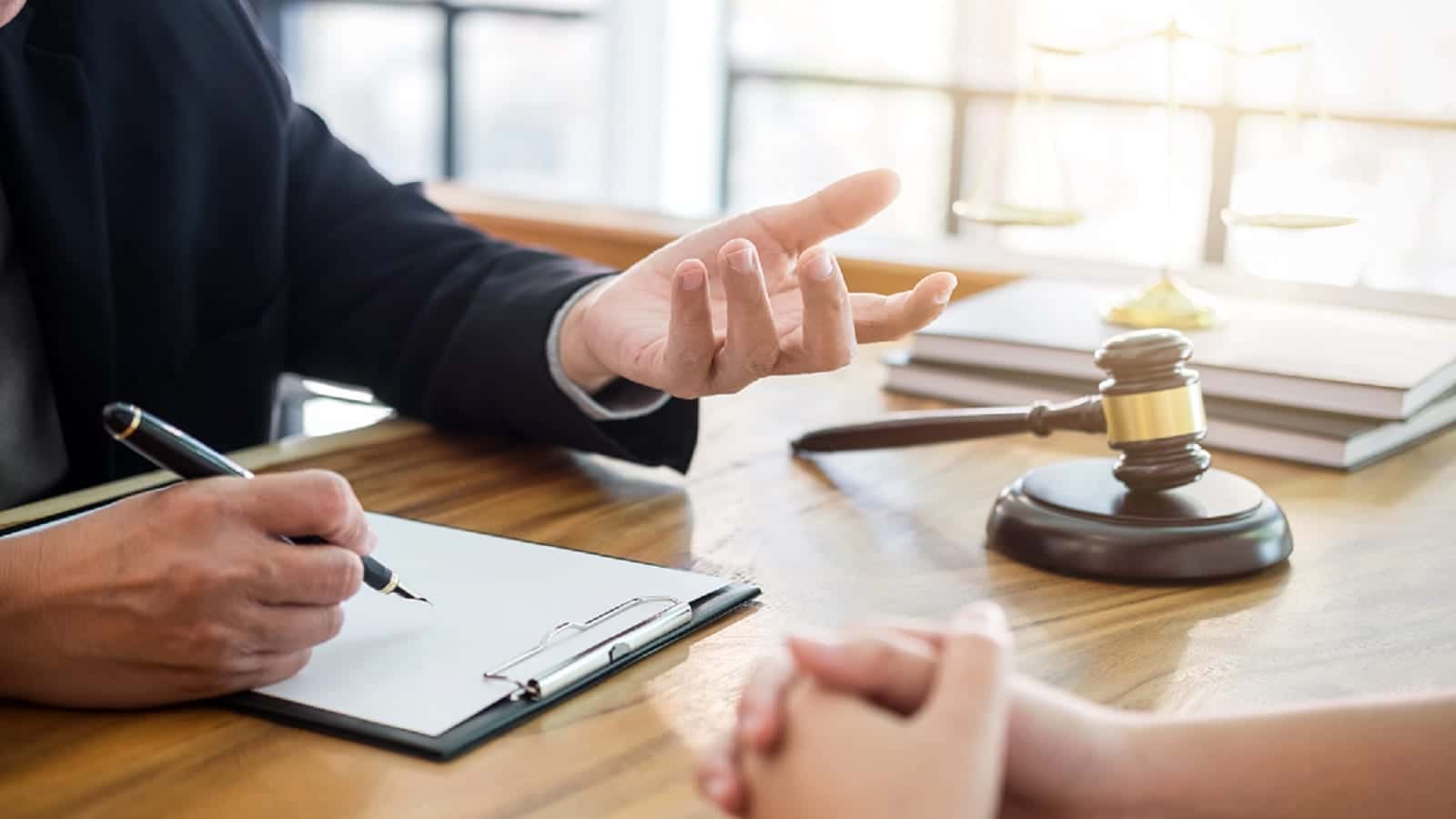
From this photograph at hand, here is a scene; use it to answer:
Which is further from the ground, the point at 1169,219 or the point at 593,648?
the point at 1169,219

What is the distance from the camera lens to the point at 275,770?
2.47 ft

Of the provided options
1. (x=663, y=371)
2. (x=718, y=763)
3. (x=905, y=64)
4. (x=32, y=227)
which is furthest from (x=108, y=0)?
(x=905, y=64)

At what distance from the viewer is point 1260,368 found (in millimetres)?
1381

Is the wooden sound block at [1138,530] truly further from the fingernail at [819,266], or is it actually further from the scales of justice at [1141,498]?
the fingernail at [819,266]

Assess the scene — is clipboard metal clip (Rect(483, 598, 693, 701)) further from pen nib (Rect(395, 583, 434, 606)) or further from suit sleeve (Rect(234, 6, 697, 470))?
suit sleeve (Rect(234, 6, 697, 470))

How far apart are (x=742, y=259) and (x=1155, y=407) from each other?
1.02 feet

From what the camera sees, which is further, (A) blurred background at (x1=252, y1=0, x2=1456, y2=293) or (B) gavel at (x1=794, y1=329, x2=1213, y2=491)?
(A) blurred background at (x1=252, y1=0, x2=1456, y2=293)

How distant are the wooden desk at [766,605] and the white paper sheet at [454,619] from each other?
3 cm

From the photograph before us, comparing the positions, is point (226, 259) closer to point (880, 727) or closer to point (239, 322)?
point (239, 322)

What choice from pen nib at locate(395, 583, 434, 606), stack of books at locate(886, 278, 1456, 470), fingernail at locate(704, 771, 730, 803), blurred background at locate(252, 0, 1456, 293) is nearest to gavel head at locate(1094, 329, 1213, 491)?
stack of books at locate(886, 278, 1456, 470)

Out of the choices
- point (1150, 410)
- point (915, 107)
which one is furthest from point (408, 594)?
point (915, 107)

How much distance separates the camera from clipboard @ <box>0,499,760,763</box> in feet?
2.54

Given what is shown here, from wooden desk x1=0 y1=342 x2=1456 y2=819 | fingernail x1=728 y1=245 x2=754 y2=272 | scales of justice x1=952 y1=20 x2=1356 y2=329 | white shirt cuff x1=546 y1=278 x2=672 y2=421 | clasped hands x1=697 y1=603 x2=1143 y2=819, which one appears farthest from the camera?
scales of justice x1=952 y1=20 x2=1356 y2=329

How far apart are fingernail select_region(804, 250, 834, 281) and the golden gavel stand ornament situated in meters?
0.23
